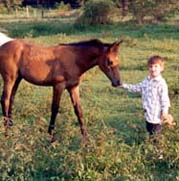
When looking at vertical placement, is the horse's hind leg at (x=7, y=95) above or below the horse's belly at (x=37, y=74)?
below

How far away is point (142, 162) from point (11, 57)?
2.99m

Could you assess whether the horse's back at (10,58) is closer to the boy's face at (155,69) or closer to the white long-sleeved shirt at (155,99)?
the white long-sleeved shirt at (155,99)

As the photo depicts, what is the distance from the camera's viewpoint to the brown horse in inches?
325

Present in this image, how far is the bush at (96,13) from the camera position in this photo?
26156 millimetres

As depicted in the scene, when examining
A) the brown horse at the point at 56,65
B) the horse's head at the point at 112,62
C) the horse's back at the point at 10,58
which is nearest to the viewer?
the horse's head at the point at 112,62

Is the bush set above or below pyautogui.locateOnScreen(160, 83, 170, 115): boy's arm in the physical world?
below

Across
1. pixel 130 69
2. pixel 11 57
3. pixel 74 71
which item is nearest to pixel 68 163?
pixel 74 71

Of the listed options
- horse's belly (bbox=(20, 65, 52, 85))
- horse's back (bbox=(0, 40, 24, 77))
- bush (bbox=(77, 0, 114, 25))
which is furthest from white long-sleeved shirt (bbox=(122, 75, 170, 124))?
bush (bbox=(77, 0, 114, 25))

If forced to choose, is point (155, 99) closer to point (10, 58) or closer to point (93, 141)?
point (93, 141)

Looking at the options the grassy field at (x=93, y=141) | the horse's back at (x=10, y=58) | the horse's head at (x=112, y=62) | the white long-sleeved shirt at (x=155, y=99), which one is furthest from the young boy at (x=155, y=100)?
the horse's back at (x=10, y=58)

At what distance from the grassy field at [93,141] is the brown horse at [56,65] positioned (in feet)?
1.40

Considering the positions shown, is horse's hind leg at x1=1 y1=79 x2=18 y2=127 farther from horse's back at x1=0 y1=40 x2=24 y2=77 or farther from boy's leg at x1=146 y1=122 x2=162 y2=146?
boy's leg at x1=146 y1=122 x2=162 y2=146

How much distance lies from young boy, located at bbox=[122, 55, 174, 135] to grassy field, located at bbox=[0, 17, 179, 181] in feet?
0.68

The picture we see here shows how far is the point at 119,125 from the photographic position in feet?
30.1
